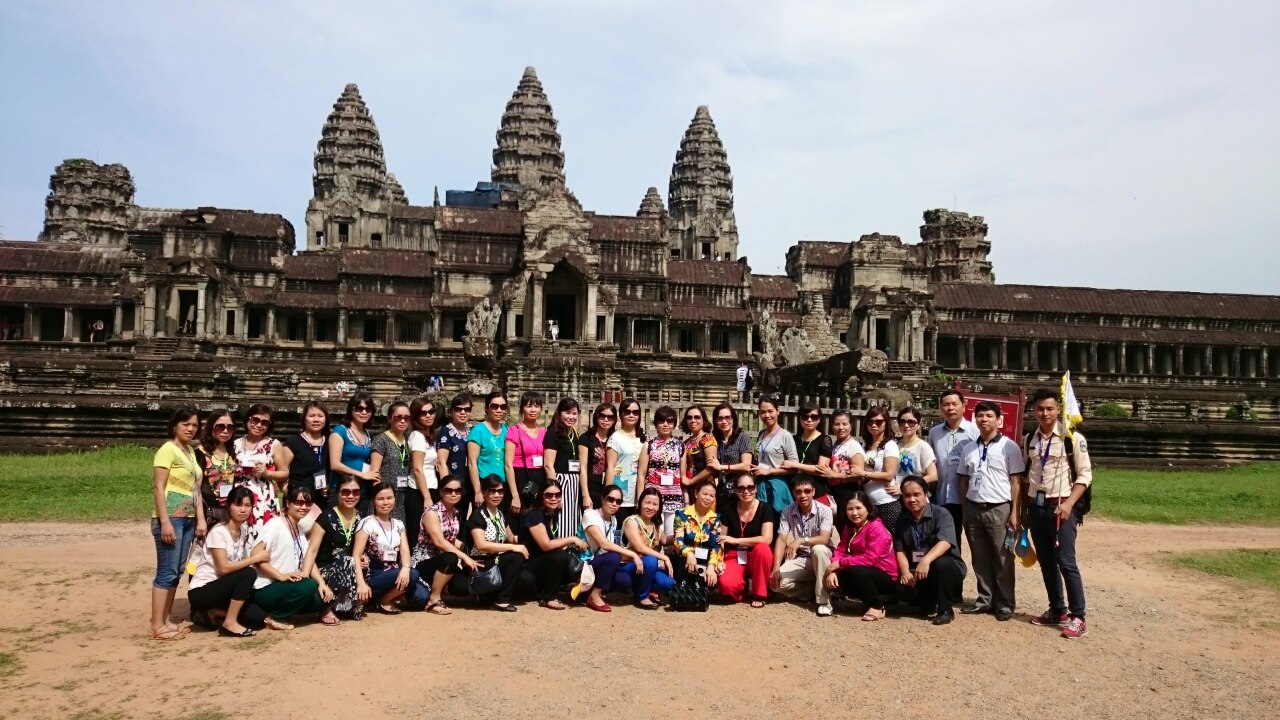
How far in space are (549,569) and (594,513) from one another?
675 mm

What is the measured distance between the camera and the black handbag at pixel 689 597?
824cm

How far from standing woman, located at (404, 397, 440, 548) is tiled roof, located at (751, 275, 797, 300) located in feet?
136

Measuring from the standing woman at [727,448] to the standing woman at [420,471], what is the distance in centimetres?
278

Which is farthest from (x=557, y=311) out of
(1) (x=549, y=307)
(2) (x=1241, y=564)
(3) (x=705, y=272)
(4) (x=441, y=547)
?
(4) (x=441, y=547)

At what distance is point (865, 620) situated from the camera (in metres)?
8.05

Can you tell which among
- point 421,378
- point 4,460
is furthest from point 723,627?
point 421,378

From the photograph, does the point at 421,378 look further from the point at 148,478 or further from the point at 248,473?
the point at 248,473

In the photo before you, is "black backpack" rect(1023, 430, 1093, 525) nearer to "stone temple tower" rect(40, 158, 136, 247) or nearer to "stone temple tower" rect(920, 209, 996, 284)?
"stone temple tower" rect(920, 209, 996, 284)

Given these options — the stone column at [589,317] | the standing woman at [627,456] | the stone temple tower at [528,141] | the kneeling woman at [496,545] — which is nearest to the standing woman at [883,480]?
the standing woman at [627,456]

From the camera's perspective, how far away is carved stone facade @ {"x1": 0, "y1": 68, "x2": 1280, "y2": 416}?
4041 centimetres

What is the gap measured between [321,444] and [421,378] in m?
19.6

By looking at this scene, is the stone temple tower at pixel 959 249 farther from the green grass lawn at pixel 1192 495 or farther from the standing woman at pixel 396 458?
the standing woman at pixel 396 458

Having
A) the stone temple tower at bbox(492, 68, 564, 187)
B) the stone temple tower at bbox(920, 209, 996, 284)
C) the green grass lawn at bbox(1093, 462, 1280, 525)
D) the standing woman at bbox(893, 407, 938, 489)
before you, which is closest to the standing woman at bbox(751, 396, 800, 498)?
the standing woman at bbox(893, 407, 938, 489)

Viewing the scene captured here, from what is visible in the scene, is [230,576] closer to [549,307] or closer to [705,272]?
[549,307]
